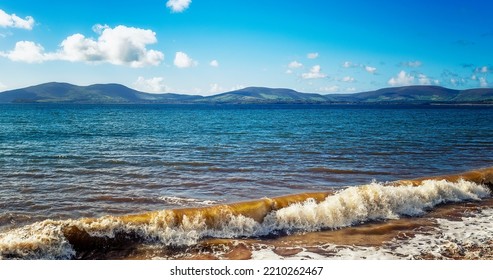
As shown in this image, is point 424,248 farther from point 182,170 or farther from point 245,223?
point 182,170

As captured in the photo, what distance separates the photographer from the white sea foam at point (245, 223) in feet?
34.2

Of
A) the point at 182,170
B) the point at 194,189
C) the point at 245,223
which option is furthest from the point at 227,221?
the point at 182,170

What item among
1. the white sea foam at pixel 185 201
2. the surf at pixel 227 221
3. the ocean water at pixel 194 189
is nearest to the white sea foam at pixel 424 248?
the ocean water at pixel 194 189

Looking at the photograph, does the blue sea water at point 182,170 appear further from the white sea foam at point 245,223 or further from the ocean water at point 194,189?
the white sea foam at point 245,223

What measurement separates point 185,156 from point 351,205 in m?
15.5

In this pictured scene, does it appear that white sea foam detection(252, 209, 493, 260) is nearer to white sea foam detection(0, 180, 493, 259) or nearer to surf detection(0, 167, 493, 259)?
white sea foam detection(0, 180, 493, 259)

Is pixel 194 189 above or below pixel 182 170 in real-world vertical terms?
below

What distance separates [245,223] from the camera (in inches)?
497

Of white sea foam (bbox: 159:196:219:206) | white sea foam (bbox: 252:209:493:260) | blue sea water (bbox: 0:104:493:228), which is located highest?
blue sea water (bbox: 0:104:493:228)

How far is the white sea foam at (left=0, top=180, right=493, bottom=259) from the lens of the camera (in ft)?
34.2

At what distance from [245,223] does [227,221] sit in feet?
2.04

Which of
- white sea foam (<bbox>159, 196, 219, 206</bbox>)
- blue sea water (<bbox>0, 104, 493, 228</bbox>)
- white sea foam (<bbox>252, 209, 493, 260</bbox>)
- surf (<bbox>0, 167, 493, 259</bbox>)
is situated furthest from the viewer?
blue sea water (<bbox>0, 104, 493, 228</bbox>)

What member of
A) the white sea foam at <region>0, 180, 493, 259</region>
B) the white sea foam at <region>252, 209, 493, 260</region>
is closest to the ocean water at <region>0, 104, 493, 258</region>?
the white sea foam at <region>0, 180, 493, 259</region>

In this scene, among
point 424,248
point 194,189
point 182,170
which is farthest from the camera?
point 182,170
